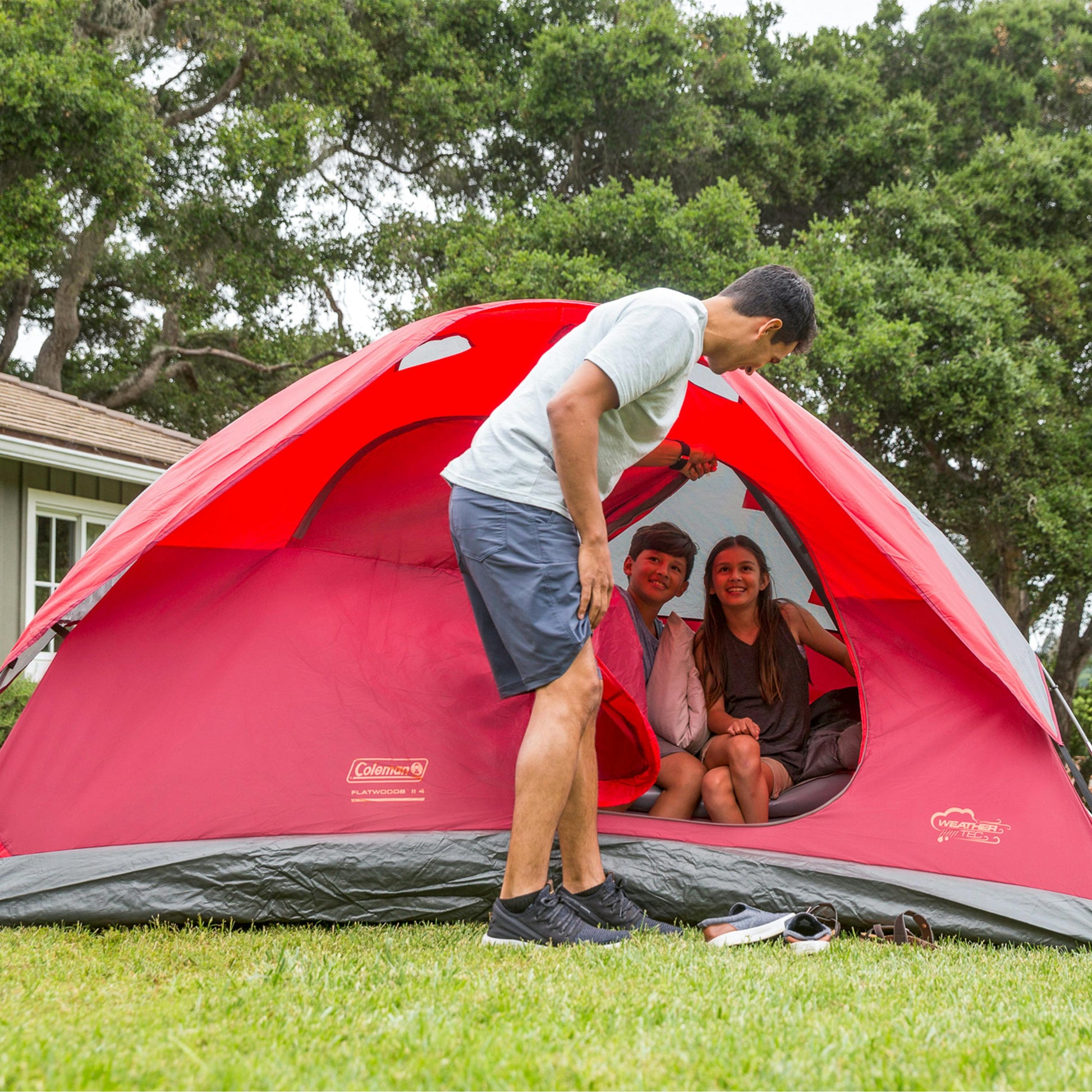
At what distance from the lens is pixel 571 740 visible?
2.21 metres

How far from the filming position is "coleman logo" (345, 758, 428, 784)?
2893 millimetres

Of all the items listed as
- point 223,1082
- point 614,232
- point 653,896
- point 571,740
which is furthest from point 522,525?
point 614,232

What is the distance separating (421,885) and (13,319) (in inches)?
461

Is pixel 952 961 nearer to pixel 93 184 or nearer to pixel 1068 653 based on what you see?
pixel 93 184

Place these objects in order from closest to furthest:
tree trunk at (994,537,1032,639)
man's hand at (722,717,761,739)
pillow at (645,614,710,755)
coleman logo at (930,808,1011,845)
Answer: coleman logo at (930,808,1011,845) < man's hand at (722,717,761,739) < pillow at (645,614,710,755) < tree trunk at (994,537,1032,639)

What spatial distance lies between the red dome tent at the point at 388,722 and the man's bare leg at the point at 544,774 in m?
0.55

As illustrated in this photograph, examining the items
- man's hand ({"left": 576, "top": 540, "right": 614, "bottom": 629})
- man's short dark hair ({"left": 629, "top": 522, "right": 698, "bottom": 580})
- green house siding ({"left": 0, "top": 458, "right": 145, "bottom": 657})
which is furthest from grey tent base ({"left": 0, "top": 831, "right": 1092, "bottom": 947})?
green house siding ({"left": 0, "top": 458, "right": 145, "bottom": 657})

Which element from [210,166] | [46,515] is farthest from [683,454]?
[210,166]

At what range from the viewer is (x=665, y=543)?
145 inches

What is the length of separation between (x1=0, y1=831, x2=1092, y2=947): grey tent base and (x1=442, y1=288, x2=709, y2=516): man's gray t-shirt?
1003mm

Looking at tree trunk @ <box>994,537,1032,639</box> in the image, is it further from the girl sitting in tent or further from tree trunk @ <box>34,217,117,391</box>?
tree trunk @ <box>34,217,117,391</box>

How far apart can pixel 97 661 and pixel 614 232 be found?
8268mm

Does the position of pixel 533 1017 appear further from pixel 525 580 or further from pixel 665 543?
pixel 665 543

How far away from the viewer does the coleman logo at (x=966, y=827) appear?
2719 millimetres
